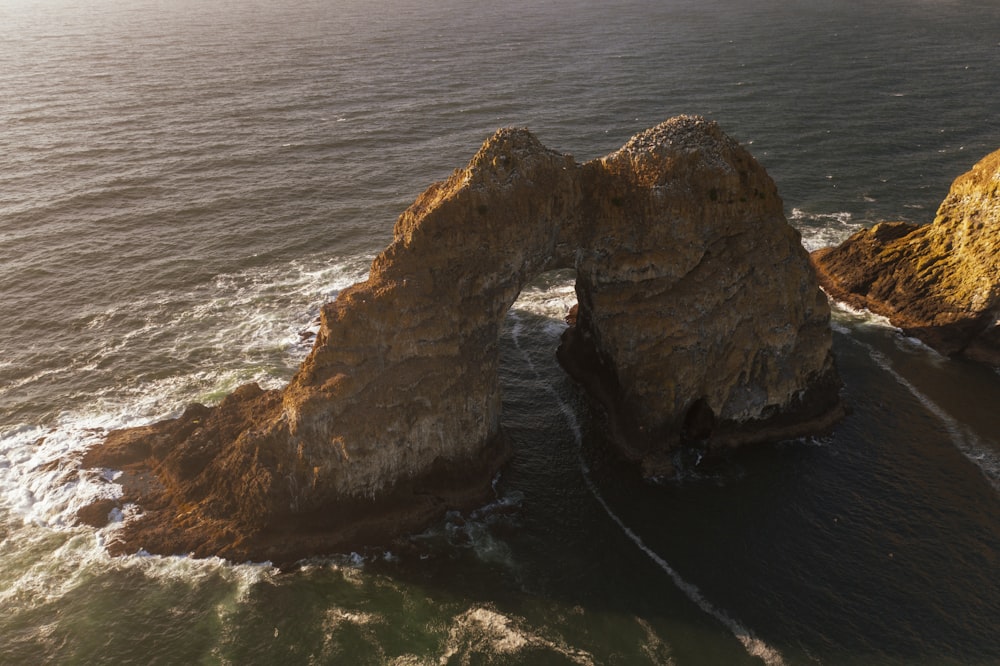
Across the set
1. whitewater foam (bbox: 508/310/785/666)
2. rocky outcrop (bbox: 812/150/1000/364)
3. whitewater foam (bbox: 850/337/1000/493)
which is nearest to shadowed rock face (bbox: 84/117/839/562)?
whitewater foam (bbox: 508/310/785/666)

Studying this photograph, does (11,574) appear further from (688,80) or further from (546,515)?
(688,80)

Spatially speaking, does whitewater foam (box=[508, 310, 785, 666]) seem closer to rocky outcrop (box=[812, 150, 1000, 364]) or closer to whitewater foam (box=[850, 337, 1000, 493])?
whitewater foam (box=[850, 337, 1000, 493])

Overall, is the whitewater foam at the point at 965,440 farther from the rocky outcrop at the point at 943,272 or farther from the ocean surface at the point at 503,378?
the rocky outcrop at the point at 943,272

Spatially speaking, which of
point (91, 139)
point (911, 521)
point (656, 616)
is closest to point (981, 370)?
point (911, 521)

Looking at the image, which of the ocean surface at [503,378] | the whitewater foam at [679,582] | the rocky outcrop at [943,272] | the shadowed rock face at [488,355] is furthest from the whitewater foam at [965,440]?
the whitewater foam at [679,582]

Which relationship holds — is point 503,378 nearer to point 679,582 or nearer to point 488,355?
point 488,355

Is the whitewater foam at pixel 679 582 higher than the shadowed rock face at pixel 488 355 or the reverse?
the reverse
